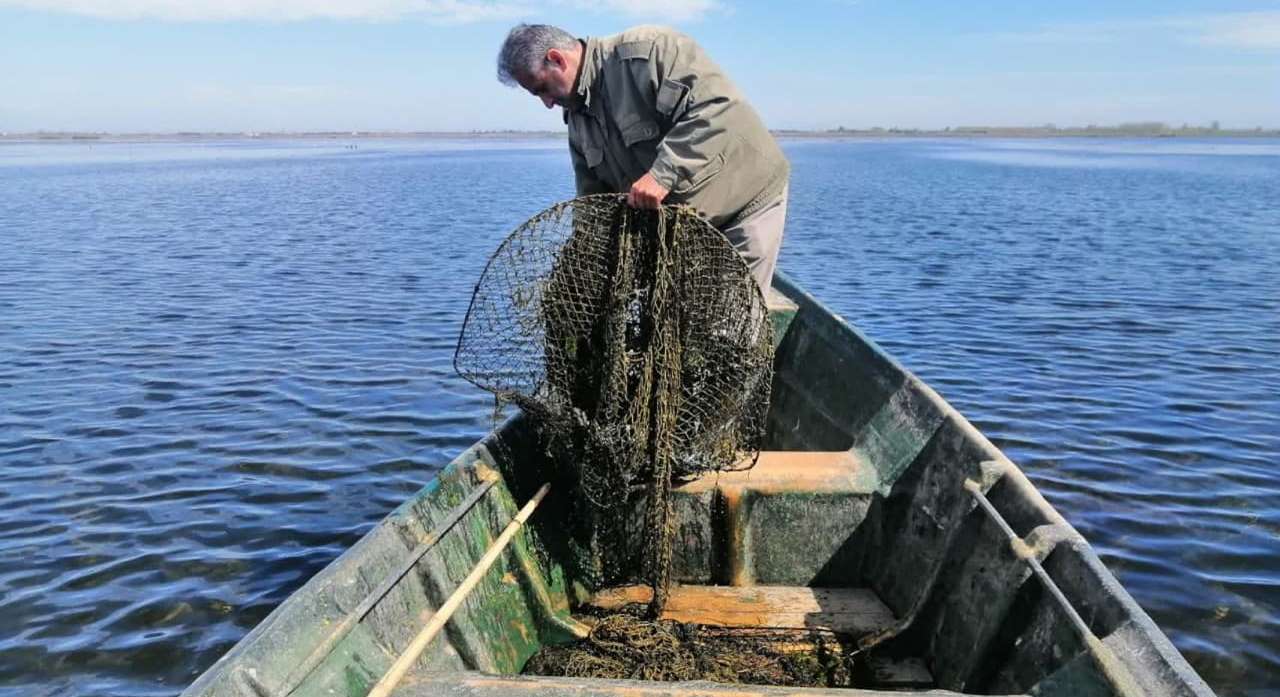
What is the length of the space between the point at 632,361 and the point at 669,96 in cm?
119

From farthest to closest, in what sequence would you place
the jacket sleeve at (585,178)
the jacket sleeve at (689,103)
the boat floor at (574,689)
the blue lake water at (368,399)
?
the blue lake water at (368,399) → the jacket sleeve at (585,178) → the jacket sleeve at (689,103) → the boat floor at (574,689)

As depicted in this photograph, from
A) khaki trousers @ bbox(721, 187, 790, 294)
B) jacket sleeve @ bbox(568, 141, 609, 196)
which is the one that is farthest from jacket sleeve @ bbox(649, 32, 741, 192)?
jacket sleeve @ bbox(568, 141, 609, 196)

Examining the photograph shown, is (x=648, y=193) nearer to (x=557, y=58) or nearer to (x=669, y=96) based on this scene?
(x=669, y=96)

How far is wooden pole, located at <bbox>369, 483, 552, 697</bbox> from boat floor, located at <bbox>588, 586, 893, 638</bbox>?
25.2 inches

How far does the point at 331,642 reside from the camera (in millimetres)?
2930


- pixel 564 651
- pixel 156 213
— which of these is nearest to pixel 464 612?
pixel 564 651

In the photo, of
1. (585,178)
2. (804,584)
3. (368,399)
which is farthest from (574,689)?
(368,399)

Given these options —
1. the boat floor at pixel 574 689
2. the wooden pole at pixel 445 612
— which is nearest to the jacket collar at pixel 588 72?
the wooden pole at pixel 445 612

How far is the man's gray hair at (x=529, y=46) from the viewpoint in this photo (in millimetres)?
4047

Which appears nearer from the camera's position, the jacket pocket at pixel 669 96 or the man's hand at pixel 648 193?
the man's hand at pixel 648 193

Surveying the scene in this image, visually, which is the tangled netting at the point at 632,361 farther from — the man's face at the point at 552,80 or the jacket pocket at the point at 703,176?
the man's face at the point at 552,80

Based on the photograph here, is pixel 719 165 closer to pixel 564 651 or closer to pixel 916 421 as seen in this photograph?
→ pixel 916 421

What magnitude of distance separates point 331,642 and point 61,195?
106 feet

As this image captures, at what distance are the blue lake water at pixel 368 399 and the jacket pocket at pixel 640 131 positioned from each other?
11.3 ft
